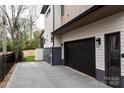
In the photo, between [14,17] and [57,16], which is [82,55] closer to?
[57,16]

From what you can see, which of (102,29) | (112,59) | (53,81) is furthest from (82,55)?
(112,59)

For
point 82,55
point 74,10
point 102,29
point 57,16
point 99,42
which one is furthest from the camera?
point 57,16

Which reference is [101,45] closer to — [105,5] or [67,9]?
[105,5]

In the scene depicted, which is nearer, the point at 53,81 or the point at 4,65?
the point at 53,81

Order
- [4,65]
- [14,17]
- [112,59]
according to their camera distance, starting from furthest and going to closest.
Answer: [14,17]
[4,65]
[112,59]

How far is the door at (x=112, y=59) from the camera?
10312mm

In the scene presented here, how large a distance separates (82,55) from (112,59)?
4.89 m

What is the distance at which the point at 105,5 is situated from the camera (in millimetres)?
8820

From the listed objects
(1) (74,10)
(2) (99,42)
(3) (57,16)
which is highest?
(3) (57,16)

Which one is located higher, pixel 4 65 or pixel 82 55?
pixel 82 55

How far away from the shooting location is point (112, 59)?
35.9 feet

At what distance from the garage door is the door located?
220cm

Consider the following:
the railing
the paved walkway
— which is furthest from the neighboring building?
the railing

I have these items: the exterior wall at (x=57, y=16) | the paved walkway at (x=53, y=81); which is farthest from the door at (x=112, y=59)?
the exterior wall at (x=57, y=16)
